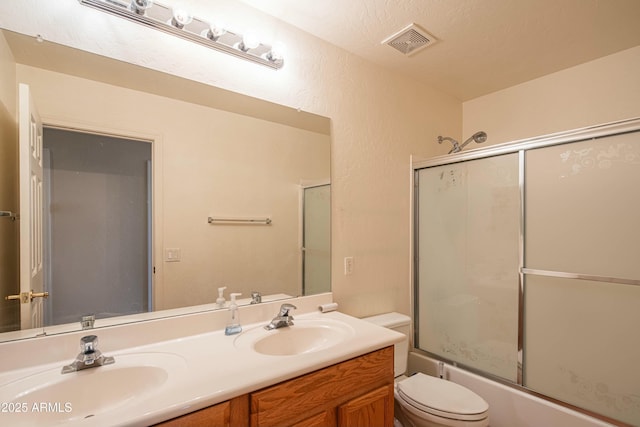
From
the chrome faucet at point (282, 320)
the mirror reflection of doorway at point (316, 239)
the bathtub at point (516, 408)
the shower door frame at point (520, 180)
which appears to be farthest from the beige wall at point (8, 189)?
the bathtub at point (516, 408)

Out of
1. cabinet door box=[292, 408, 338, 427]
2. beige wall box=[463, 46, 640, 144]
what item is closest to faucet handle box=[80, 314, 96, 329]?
cabinet door box=[292, 408, 338, 427]

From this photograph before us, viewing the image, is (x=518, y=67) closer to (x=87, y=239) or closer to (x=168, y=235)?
(x=168, y=235)

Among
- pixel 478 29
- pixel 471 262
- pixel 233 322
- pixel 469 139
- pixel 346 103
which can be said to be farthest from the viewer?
pixel 469 139

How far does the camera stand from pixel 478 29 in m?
Answer: 1.71

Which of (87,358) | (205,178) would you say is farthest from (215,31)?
(87,358)

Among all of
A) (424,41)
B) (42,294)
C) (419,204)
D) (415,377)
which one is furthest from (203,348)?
(424,41)

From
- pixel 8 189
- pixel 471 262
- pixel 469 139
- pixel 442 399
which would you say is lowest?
pixel 442 399

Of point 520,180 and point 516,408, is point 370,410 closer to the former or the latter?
point 516,408

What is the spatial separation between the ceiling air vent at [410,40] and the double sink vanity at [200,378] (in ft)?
5.20

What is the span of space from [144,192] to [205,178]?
0.25 metres

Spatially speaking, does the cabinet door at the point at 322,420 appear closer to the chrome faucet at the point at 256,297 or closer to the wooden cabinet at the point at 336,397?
the wooden cabinet at the point at 336,397

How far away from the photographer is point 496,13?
1.58 metres

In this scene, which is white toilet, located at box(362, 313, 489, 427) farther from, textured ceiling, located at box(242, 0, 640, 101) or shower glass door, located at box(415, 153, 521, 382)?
textured ceiling, located at box(242, 0, 640, 101)

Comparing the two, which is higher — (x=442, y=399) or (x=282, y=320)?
(x=282, y=320)
